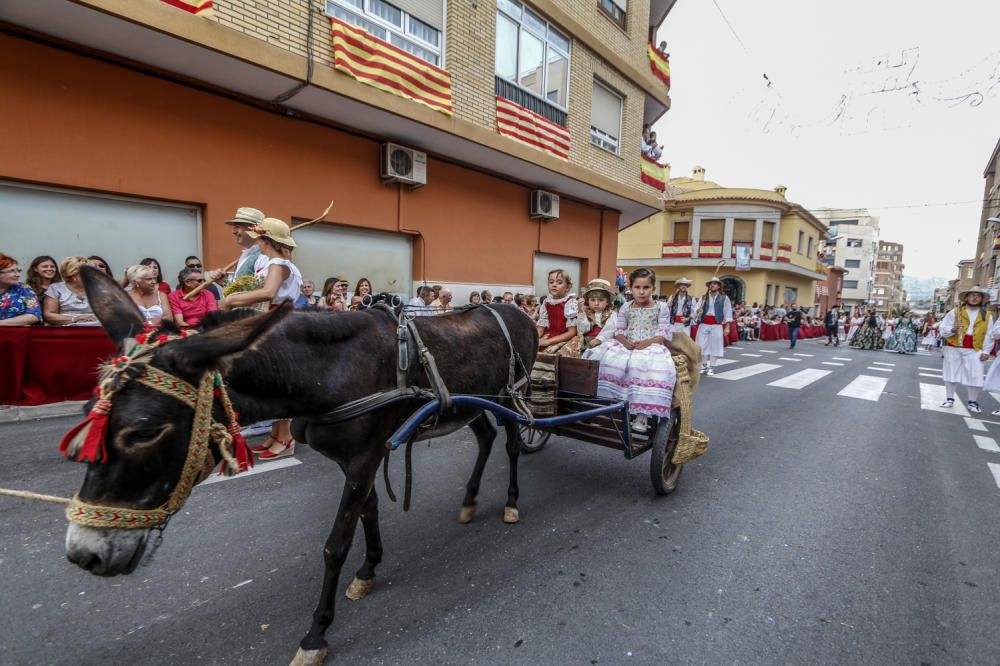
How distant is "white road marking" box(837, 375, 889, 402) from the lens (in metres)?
8.74

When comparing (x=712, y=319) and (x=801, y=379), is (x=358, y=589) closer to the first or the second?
(x=712, y=319)

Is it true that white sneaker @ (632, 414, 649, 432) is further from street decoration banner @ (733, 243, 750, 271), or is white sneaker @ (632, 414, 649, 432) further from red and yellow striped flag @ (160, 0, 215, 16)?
street decoration banner @ (733, 243, 750, 271)

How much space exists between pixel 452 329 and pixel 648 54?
1560cm

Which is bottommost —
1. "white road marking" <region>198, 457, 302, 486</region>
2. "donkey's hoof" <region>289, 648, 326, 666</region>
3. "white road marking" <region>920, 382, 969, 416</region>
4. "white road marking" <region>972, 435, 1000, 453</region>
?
"white road marking" <region>920, 382, 969, 416</region>

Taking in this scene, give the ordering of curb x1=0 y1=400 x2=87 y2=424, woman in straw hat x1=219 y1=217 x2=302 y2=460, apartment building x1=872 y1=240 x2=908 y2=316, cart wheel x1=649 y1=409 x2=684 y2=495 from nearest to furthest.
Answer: woman in straw hat x1=219 y1=217 x2=302 y2=460
cart wheel x1=649 y1=409 x2=684 y2=495
curb x1=0 y1=400 x2=87 y2=424
apartment building x1=872 y1=240 x2=908 y2=316

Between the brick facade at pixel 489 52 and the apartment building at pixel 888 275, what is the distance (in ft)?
313

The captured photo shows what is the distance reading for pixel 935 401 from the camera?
864 centimetres

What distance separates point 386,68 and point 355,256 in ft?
10.8

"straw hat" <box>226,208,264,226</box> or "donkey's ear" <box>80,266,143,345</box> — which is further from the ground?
"straw hat" <box>226,208,264,226</box>

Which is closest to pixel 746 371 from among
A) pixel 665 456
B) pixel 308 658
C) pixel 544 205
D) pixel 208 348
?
pixel 544 205

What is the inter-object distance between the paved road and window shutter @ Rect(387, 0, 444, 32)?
27.1 feet

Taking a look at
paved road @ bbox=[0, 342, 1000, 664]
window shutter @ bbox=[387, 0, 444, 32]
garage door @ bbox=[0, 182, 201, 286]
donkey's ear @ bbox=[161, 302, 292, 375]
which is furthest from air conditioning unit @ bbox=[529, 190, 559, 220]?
donkey's ear @ bbox=[161, 302, 292, 375]

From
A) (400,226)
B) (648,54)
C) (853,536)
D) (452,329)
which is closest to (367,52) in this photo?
(400,226)

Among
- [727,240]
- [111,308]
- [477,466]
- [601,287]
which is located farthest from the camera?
[727,240]
